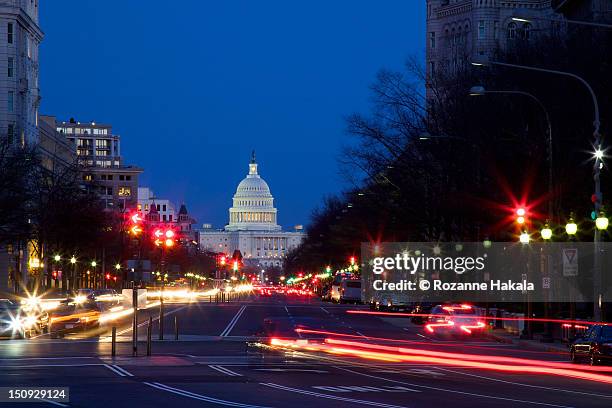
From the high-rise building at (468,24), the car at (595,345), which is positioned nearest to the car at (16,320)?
the car at (595,345)

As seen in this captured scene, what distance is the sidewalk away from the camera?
148 ft

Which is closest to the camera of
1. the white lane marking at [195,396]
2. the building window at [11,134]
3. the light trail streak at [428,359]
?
the white lane marking at [195,396]

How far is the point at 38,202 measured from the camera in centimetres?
8769

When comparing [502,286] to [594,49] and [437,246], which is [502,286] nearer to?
[437,246]

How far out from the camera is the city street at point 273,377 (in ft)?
75.7

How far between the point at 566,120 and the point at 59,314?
79.5 ft

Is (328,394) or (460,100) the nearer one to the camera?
(328,394)

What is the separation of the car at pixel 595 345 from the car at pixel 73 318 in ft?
76.4

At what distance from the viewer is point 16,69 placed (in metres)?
112

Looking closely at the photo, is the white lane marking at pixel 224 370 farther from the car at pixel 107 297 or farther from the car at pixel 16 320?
the car at pixel 107 297

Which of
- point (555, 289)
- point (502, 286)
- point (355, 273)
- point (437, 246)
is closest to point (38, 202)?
point (437, 246)

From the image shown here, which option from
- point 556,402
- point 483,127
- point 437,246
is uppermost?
point 483,127

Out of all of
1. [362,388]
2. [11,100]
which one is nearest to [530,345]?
[362,388]

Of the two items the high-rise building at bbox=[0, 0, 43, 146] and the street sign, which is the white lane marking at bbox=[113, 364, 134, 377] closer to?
the street sign
